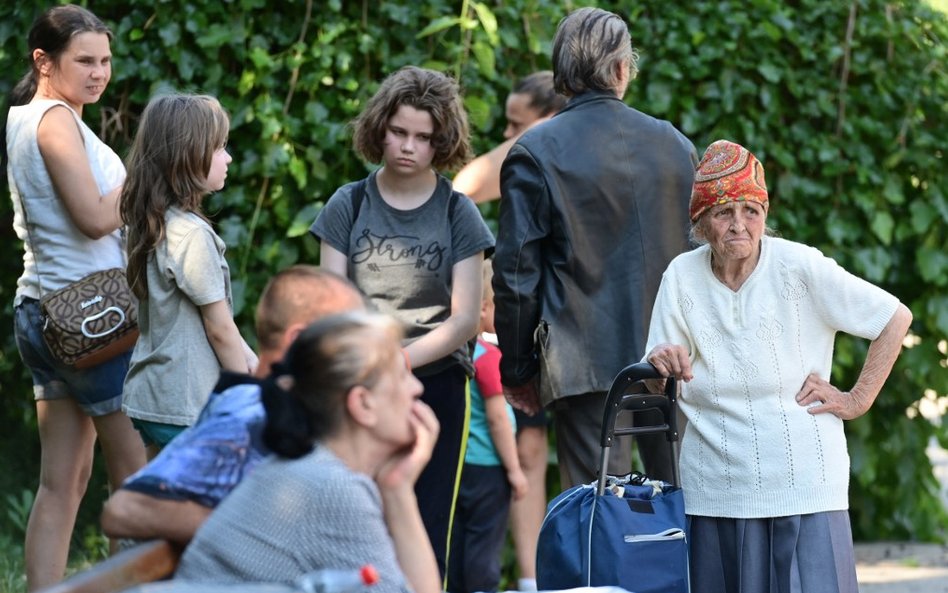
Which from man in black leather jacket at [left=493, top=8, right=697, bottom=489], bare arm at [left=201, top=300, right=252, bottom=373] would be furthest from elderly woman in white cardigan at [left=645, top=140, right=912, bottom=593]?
bare arm at [left=201, top=300, right=252, bottom=373]

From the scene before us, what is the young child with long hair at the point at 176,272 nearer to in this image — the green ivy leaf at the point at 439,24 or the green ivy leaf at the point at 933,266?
Answer: the green ivy leaf at the point at 439,24

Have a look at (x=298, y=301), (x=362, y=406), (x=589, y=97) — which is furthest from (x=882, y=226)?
(x=362, y=406)

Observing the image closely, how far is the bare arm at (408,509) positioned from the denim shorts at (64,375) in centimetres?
203

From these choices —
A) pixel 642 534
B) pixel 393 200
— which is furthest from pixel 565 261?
pixel 642 534

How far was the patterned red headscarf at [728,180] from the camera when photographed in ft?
11.8

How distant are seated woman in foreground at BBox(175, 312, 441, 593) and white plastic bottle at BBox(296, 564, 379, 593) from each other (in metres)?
0.09

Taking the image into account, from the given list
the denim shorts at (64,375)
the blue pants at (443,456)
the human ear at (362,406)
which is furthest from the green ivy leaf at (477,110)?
the human ear at (362,406)

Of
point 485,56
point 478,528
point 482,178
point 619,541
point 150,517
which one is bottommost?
point 478,528

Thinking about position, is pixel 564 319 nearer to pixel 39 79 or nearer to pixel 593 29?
pixel 593 29

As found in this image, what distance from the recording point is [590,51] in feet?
14.5

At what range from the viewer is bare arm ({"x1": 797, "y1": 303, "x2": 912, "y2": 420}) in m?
3.60

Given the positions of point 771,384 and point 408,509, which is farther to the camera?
point 771,384

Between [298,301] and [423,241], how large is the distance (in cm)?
163

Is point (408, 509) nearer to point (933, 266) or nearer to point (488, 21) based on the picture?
point (488, 21)
